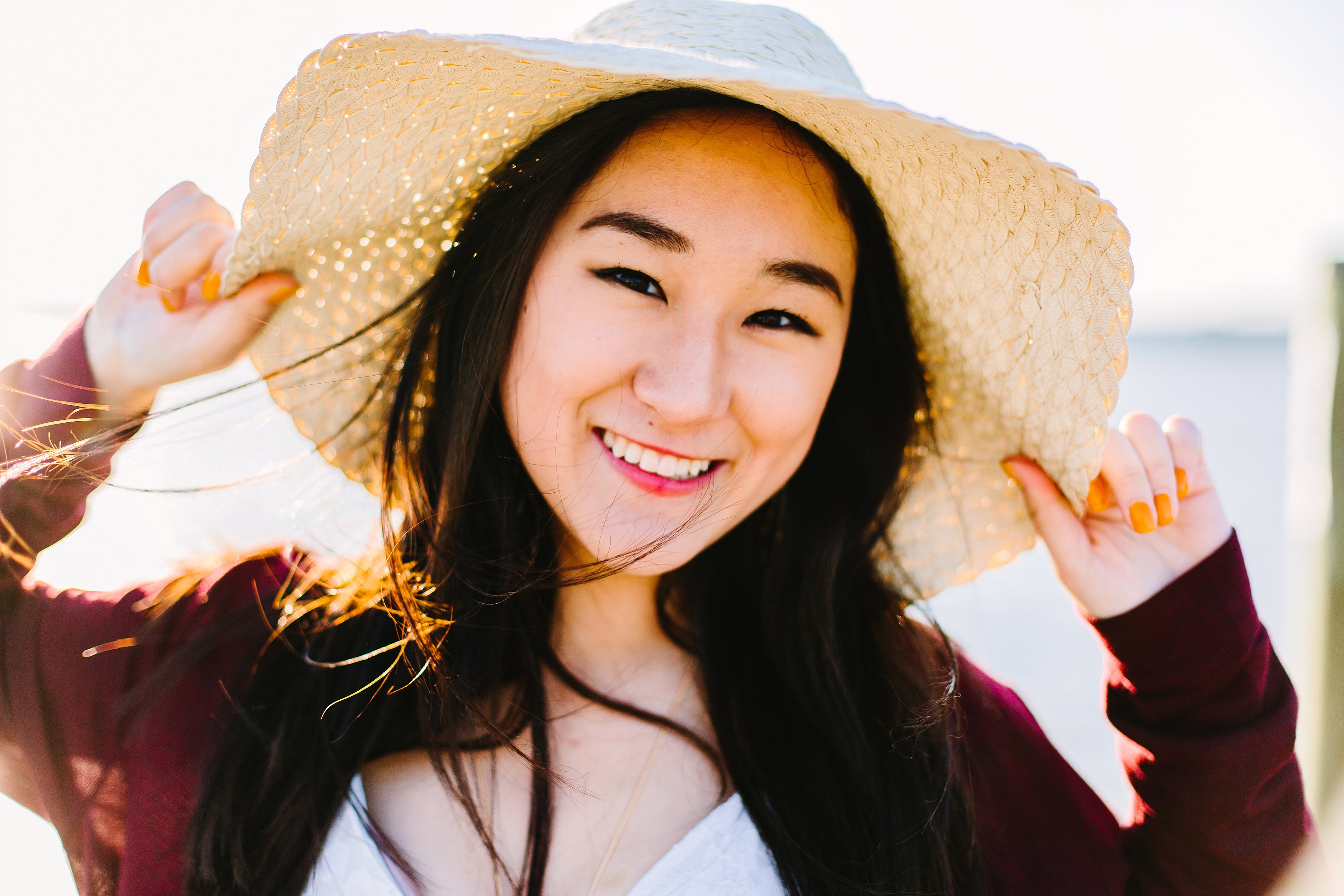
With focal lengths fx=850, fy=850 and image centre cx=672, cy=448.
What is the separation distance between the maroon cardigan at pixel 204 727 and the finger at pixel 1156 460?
0.37 ft

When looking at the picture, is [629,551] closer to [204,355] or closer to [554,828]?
[554,828]

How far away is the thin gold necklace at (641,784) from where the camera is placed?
1.27 meters

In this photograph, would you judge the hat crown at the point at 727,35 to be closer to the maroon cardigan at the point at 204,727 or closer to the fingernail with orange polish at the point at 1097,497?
the fingernail with orange polish at the point at 1097,497

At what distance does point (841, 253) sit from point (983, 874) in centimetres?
102

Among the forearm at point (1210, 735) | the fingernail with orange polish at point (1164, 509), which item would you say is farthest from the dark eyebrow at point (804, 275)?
the forearm at point (1210, 735)

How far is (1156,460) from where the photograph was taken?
1416 millimetres

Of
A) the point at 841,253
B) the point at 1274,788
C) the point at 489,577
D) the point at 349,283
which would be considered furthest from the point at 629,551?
the point at 1274,788

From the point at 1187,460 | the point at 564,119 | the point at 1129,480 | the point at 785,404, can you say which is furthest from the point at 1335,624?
the point at 564,119

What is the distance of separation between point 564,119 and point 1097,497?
107 centimetres

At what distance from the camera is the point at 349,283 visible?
4.72ft

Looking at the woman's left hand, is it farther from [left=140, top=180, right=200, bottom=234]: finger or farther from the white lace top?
[left=140, top=180, right=200, bottom=234]: finger

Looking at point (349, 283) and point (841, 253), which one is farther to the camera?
point (349, 283)

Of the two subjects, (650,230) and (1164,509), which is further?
(1164,509)

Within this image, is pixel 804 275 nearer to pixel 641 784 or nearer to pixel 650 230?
pixel 650 230
